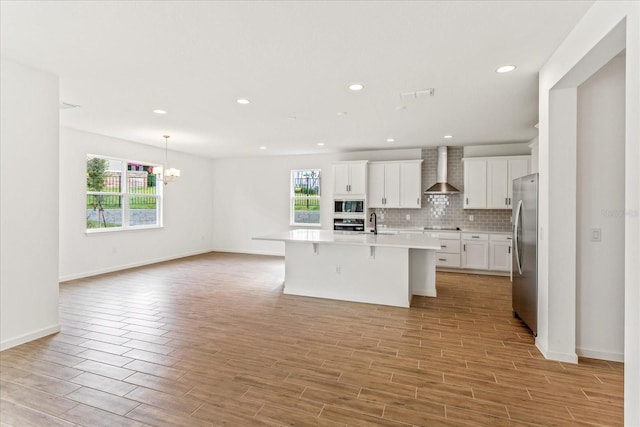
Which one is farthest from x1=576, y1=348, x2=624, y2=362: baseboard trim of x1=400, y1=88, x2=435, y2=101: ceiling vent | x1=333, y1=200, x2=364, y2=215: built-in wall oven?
x1=333, y1=200, x2=364, y2=215: built-in wall oven

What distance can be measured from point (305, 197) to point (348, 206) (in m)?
1.42

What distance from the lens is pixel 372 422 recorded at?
6.73 ft

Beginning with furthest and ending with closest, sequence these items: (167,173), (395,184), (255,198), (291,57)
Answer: (255,198) → (395,184) → (167,173) → (291,57)

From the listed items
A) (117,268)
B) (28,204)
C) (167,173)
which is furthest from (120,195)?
(28,204)

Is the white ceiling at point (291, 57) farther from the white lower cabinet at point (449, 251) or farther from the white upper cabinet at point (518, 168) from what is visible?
the white lower cabinet at point (449, 251)

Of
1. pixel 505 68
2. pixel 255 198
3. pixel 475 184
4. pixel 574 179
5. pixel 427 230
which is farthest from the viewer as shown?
pixel 255 198

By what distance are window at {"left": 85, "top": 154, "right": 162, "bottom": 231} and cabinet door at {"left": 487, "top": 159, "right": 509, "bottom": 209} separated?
7.44 m

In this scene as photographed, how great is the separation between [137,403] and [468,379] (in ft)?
8.04

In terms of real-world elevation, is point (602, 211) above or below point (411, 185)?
below

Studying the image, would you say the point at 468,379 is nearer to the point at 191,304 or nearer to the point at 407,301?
the point at 407,301

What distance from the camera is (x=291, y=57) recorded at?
2.98 m

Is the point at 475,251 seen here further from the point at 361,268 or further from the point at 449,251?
the point at 361,268

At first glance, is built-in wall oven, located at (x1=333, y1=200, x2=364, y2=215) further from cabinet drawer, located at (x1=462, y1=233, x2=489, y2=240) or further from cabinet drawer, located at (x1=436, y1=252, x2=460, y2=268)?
cabinet drawer, located at (x1=462, y1=233, x2=489, y2=240)

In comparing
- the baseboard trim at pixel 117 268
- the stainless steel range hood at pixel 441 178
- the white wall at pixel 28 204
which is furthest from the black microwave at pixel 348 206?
the white wall at pixel 28 204
